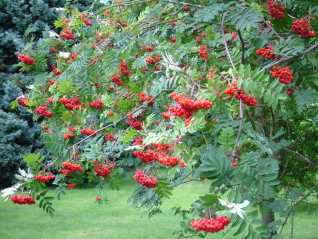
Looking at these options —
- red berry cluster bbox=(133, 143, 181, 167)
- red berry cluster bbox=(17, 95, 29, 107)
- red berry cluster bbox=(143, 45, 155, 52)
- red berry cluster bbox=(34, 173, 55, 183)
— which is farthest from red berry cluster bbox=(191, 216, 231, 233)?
red berry cluster bbox=(17, 95, 29, 107)

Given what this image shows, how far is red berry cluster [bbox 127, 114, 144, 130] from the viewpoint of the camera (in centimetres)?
371

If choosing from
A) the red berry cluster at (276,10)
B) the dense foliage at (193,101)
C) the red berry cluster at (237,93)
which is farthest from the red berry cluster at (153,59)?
the red berry cluster at (237,93)

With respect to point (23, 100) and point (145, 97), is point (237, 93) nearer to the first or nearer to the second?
point (145, 97)

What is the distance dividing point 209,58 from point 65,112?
1.04 m

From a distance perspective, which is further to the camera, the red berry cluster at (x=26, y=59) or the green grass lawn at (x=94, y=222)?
the green grass lawn at (x=94, y=222)

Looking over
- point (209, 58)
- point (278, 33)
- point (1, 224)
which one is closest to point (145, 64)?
point (209, 58)

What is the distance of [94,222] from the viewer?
7.84 m

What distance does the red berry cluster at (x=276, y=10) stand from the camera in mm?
2928

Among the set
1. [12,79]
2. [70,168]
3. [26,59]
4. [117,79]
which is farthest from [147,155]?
[12,79]

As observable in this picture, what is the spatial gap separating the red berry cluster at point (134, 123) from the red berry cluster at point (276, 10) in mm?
1112

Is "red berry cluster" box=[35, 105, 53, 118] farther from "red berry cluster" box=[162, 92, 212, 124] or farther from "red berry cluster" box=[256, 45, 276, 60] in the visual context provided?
"red berry cluster" box=[162, 92, 212, 124]

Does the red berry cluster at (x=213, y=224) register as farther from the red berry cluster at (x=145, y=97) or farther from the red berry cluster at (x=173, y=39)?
the red berry cluster at (x=173, y=39)

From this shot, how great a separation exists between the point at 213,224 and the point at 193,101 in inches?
19.0

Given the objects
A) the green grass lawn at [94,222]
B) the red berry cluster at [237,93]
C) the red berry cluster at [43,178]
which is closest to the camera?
the red berry cluster at [237,93]
